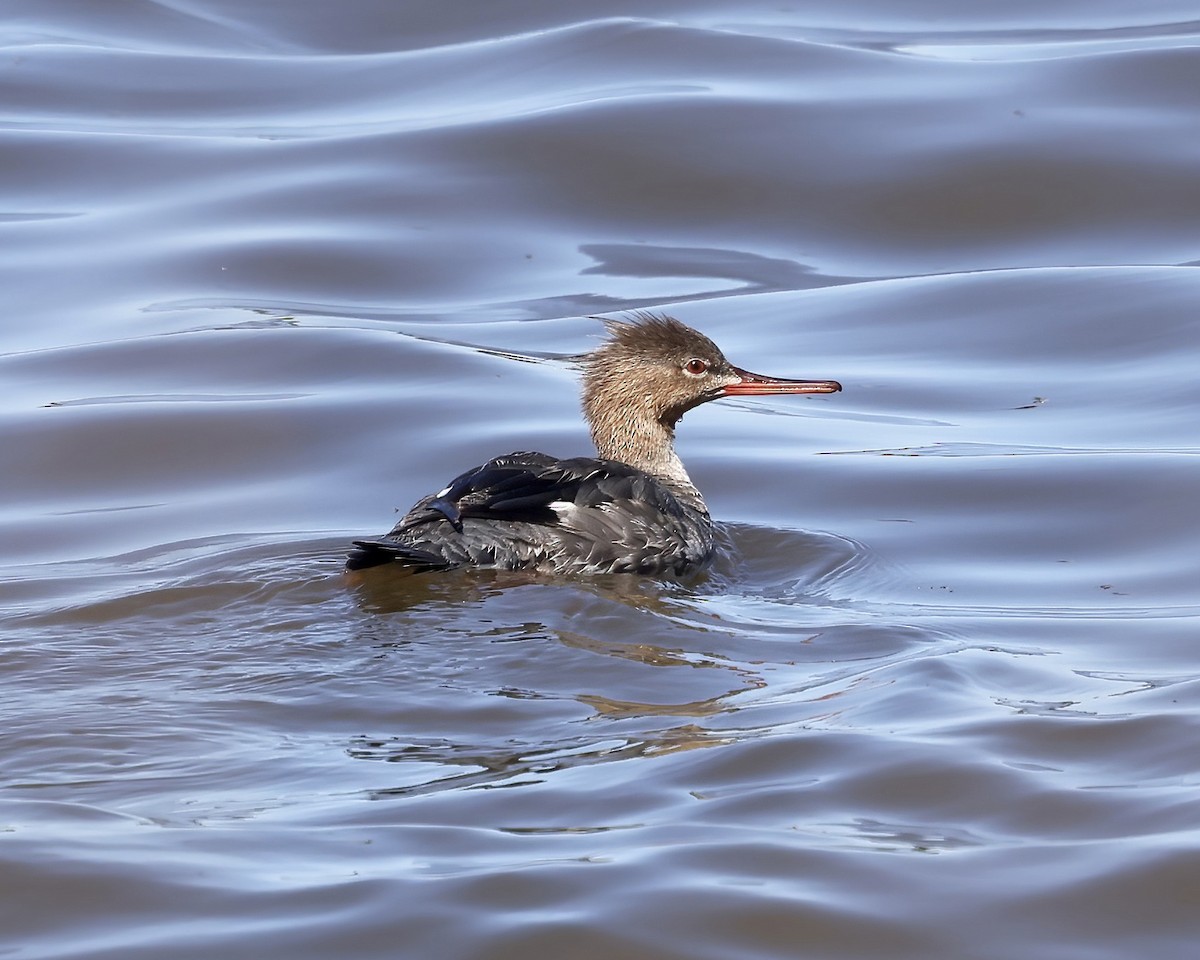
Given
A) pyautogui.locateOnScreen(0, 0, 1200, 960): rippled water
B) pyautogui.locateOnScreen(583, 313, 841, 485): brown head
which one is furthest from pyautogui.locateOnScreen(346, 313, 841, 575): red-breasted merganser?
pyautogui.locateOnScreen(0, 0, 1200, 960): rippled water

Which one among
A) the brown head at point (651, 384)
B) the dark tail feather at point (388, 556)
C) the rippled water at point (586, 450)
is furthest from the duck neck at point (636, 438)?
the dark tail feather at point (388, 556)

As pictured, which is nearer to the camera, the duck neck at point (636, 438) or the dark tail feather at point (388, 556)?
the dark tail feather at point (388, 556)

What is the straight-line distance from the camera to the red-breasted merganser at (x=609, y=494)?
7.17 m

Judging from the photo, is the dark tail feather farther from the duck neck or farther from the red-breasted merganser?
the duck neck

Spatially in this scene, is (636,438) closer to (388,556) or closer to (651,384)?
(651,384)

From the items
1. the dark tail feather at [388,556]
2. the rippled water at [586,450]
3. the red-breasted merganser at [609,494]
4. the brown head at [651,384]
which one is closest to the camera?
the rippled water at [586,450]

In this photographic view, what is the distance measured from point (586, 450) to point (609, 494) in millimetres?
1723

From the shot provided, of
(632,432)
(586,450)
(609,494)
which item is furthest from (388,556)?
(586,450)

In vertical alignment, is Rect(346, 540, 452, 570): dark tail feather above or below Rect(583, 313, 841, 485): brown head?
below

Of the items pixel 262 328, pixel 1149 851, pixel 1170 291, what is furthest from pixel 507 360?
pixel 1149 851

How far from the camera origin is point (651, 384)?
339 inches

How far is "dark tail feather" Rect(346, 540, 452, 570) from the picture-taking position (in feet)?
22.1

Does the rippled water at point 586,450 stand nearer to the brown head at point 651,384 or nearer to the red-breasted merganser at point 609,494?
the red-breasted merganser at point 609,494

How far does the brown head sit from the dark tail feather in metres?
1.90
